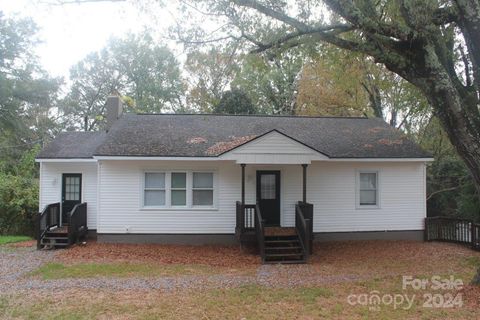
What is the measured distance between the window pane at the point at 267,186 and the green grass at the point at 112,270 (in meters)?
4.19

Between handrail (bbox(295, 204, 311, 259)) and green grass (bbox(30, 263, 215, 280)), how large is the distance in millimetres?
2964

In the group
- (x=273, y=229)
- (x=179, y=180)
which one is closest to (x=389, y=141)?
(x=273, y=229)

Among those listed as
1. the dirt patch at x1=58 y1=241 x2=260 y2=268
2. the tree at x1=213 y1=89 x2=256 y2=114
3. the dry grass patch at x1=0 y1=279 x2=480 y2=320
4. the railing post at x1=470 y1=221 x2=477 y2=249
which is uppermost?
the tree at x1=213 y1=89 x2=256 y2=114

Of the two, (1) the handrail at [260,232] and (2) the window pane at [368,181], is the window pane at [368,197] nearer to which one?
(2) the window pane at [368,181]

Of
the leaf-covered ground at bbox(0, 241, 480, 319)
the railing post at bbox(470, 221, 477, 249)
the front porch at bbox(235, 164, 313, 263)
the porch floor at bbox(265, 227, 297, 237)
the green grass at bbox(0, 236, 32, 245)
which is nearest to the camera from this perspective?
the leaf-covered ground at bbox(0, 241, 480, 319)

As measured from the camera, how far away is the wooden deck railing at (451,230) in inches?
552

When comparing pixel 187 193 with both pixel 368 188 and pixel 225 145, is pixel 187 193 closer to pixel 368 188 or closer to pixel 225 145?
pixel 225 145

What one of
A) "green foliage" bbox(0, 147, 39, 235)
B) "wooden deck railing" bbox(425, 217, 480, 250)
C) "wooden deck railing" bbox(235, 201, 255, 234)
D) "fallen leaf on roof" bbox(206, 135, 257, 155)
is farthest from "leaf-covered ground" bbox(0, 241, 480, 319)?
"green foliage" bbox(0, 147, 39, 235)

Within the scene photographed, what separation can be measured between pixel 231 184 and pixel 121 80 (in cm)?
3085

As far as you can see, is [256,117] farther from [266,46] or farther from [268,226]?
[266,46]

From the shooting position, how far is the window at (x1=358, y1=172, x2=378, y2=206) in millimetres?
14656

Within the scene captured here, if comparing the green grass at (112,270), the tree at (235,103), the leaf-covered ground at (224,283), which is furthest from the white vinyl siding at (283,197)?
the tree at (235,103)

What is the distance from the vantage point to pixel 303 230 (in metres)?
11.8

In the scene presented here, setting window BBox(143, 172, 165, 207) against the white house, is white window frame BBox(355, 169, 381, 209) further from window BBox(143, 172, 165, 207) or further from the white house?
window BBox(143, 172, 165, 207)
